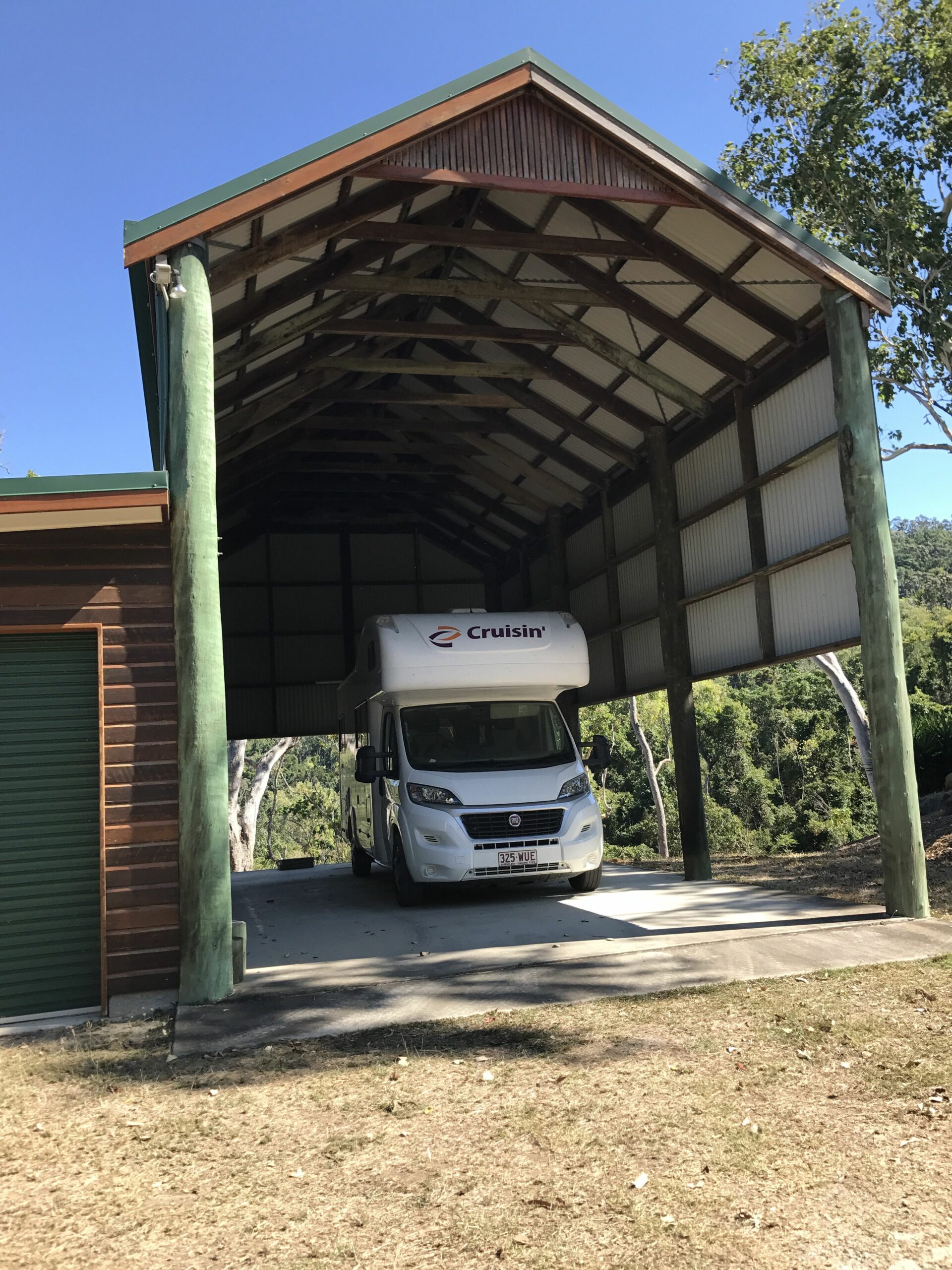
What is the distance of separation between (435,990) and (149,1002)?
6.13ft

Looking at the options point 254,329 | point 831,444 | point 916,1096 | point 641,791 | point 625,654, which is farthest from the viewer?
point 641,791

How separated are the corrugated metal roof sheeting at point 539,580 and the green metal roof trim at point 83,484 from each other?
12.1 meters

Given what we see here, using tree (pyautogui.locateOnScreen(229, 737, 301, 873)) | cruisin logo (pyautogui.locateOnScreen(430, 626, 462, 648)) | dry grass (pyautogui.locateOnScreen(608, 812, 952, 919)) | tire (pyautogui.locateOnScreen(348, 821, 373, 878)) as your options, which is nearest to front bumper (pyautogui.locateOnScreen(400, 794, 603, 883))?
cruisin logo (pyautogui.locateOnScreen(430, 626, 462, 648))

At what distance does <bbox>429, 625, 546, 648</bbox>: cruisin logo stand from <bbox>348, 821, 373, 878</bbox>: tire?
187 inches

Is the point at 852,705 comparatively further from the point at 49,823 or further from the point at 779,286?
the point at 49,823

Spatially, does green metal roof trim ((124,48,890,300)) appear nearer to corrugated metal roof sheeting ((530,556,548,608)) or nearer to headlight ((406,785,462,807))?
headlight ((406,785,462,807))

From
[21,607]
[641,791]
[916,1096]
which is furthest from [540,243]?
[641,791]

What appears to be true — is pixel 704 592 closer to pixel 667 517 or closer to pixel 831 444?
pixel 667 517

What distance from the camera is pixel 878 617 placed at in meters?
8.63

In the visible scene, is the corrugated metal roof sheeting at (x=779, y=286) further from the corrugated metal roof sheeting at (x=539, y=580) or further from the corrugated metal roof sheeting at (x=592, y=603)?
the corrugated metal roof sheeting at (x=539, y=580)

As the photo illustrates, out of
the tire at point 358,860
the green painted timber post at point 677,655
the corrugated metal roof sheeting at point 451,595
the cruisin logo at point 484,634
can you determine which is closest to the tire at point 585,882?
the green painted timber post at point 677,655

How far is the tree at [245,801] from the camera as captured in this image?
30766mm

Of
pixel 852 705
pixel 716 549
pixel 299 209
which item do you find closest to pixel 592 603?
pixel 716 549

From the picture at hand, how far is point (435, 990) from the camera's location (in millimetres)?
6840
